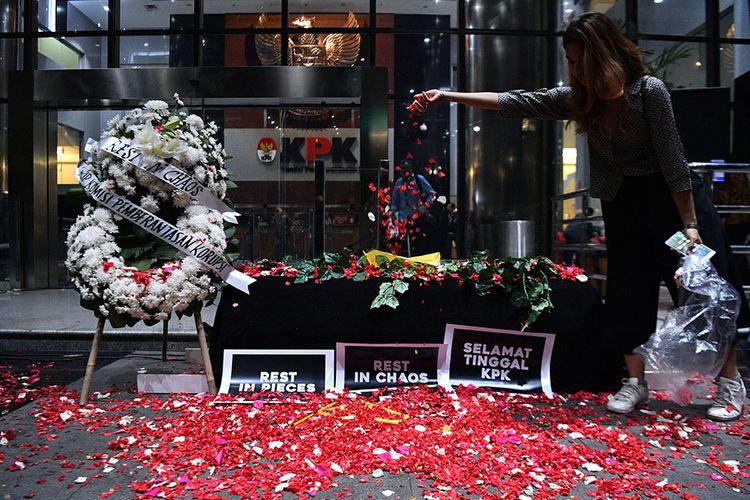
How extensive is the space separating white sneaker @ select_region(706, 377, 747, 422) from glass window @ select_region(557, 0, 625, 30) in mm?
7019

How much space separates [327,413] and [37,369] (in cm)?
237

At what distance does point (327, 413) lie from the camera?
8.34 feet

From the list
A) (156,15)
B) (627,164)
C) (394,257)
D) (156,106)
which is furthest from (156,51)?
(627,164)

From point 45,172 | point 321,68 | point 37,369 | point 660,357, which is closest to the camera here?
point 660,357

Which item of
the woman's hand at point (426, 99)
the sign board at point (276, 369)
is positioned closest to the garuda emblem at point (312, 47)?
the woman's hand at point (426, 99)

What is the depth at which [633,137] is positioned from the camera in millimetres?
2551

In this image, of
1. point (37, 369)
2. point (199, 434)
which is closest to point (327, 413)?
point (199, 434)

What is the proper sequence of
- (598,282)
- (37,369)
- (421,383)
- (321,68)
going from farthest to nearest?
(321,68) → (598,282) → (37,369) → (421,383)

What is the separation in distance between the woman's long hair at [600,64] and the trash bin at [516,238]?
542cm

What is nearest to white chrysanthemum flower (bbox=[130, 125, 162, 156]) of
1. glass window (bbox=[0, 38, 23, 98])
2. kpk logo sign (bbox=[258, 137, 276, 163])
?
kpk logo sign (bbox=[258, 137, 276, 163])

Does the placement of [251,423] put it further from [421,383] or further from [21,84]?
[21,84]

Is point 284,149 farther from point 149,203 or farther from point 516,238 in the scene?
point 149,203

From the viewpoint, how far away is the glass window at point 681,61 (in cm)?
831

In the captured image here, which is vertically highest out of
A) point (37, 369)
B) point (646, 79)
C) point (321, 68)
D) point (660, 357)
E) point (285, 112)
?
point (321, 68)
